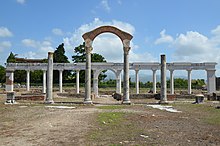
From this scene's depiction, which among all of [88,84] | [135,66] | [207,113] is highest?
[135,66]

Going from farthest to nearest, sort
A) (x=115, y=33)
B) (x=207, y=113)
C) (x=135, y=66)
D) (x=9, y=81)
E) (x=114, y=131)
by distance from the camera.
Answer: (x=9, y=81) < (x=135, y=66) < (x=115, y=33) < (x=207, y=113) < (x=114, y=131)

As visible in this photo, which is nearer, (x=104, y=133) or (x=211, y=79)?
(x=104, y=133)

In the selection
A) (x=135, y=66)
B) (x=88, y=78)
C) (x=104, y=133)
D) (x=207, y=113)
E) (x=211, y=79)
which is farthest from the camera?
→ (x=135, y=66)

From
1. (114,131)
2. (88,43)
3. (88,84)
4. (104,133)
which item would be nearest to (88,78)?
(88,84)

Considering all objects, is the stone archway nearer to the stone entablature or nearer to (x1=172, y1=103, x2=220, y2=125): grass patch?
(x1=172, y1=103, x2=220, y2=125): grass patch

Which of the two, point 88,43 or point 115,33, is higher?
point 115,33

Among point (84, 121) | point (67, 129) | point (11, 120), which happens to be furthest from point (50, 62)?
point (67, 129)

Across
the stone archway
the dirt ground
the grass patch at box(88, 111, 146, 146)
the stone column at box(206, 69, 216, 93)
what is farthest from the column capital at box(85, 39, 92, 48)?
the stone column at box(206, 69, 216, 93)

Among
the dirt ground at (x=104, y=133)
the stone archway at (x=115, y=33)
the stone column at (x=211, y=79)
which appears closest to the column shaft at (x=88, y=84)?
the stone archway at (x=115, y=33)

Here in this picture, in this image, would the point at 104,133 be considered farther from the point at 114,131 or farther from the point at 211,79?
the point at 211,79

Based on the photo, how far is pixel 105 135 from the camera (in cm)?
918

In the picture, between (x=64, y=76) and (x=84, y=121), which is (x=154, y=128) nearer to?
(x=84, y=121)

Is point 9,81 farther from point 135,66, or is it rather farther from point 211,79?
point 211,79

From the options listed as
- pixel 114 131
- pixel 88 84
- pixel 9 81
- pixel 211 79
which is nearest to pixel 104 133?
pixel 114 131
